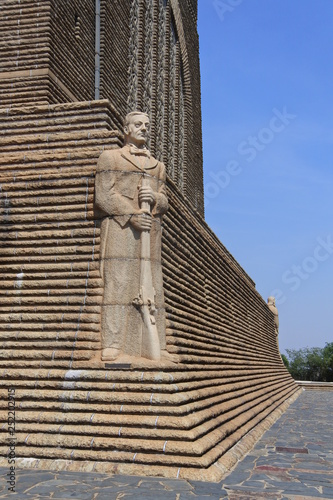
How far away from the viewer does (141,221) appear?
6.17m

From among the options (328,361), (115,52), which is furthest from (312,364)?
(115,52)

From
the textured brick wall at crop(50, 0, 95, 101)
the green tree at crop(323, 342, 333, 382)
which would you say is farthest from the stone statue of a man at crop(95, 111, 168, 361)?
the green tree at crop(323, 342, 333, 382)

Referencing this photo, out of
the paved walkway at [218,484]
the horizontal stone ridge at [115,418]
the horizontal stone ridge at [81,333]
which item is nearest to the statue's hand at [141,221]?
the horizontal stone ridge at [81,333]

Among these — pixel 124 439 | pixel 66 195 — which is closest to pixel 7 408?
pixel 124 439

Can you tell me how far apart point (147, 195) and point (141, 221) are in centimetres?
31

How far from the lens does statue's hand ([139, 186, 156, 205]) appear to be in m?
6.24

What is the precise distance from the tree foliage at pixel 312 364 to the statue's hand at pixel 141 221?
38.7 meters

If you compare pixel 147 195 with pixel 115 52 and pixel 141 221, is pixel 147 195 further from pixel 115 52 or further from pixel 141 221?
pixel 115 52

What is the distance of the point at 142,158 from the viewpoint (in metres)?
6.46

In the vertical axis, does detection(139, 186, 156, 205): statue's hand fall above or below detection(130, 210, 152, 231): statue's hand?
above

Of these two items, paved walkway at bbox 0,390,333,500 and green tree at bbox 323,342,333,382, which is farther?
green tree at bbox 323,342,333,382

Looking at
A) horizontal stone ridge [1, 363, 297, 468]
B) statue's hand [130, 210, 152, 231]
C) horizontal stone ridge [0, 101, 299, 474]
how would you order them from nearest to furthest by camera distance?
horizontal stone ridge [1, 363, 297, 468] < horizontal stone ridge [0, 101, 299, 474] < statue's hand [130, 210, 152, 231]

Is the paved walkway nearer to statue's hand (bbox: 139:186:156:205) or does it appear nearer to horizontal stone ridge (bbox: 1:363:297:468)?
horizontal stone ridge (bbox: 1:363:297:468)

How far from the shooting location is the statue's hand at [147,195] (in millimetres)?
6242
